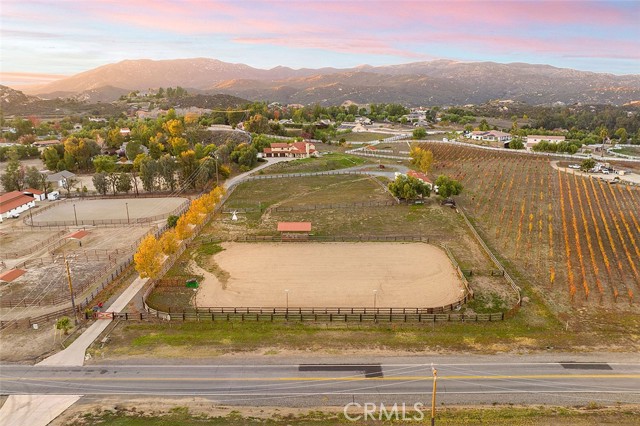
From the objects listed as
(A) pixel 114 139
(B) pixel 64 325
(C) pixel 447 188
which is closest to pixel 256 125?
(A) pixel 114 139

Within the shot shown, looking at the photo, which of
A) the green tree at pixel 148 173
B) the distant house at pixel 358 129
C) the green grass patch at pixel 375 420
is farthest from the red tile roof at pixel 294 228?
the distant house at pixel 358 129

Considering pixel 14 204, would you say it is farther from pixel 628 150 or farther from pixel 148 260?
pixel 628 150

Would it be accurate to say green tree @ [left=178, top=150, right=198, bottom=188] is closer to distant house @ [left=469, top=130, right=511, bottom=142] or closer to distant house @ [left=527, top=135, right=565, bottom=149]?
distant house @ [left=469, top=130, right=511, bottom=142]

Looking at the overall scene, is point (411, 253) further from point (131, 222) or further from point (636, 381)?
point (131, 222)

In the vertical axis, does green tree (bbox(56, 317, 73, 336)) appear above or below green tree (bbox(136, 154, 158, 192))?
below

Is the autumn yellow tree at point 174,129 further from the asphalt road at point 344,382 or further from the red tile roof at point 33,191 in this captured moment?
the asphalt road at point 344,382

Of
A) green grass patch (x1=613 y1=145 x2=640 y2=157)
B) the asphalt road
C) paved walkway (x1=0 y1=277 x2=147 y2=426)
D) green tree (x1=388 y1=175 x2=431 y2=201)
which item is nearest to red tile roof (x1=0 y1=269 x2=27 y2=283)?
the asphalt road

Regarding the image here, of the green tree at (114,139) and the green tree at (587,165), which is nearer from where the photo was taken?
the green tree at (587,165)
